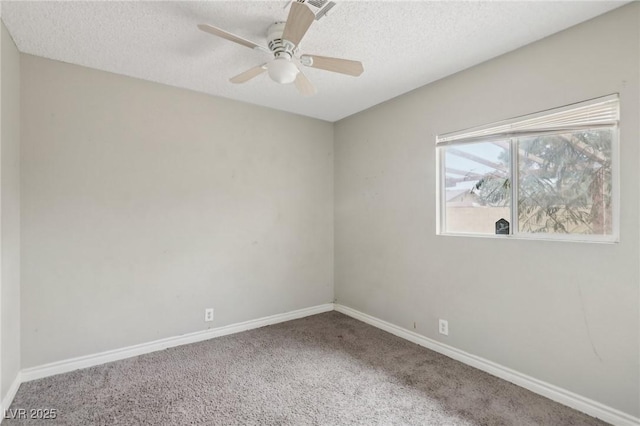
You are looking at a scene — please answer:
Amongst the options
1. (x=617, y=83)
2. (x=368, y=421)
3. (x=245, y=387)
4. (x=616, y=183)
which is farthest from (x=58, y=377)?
(x=617, y=83)

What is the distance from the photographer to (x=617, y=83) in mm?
1821

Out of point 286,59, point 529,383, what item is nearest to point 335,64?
point 286,59

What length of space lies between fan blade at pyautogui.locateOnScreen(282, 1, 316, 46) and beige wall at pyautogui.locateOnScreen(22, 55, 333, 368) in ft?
5.63

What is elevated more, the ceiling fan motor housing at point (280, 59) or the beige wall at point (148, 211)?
the ceiling fan motor housing at point (280, 59)

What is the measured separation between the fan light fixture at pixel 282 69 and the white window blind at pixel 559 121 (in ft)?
5.20

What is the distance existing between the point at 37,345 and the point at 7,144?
150cm

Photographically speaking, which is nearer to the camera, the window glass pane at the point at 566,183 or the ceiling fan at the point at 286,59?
the ceiling fan at the point at 286,59

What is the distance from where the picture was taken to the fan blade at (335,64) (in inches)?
73.9

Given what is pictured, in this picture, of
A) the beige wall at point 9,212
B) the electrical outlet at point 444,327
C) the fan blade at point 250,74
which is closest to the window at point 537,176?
the electrical outlet at point 444,327

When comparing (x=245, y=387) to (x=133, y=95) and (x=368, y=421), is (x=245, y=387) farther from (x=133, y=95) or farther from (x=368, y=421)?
(x=133, y=95)

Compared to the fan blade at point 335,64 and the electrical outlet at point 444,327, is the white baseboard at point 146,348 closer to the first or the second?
Answer: the electrical outlet at point 444,327

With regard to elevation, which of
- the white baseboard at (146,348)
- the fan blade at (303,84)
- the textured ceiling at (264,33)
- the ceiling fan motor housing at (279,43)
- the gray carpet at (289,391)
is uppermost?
the textured ceiling at (264,33)

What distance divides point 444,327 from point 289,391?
1.46 metres

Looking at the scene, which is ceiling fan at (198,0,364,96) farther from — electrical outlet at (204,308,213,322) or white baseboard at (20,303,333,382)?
white baseboard at (20,303,333,382)
